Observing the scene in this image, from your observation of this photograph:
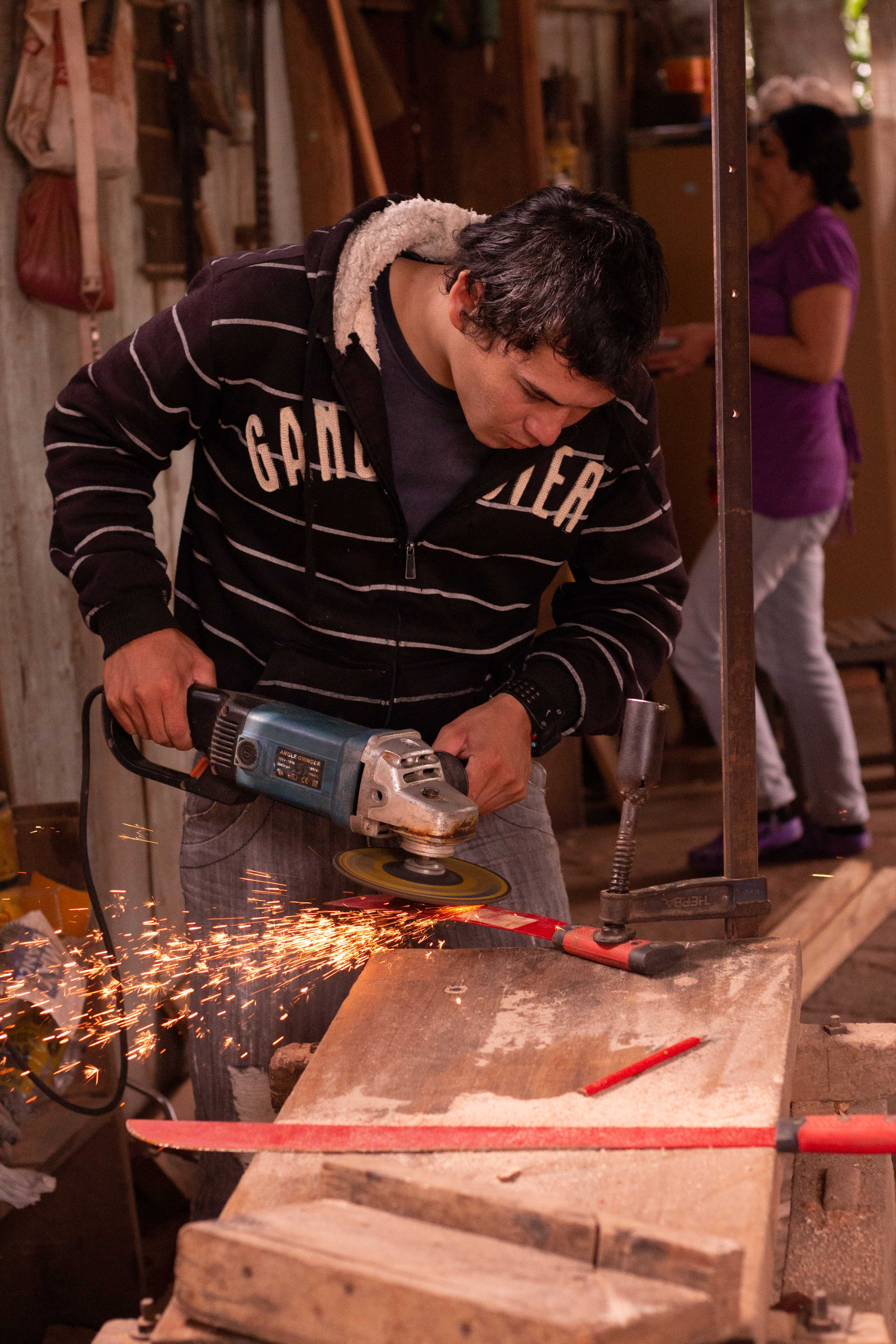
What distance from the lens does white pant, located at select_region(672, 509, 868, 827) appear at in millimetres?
4082

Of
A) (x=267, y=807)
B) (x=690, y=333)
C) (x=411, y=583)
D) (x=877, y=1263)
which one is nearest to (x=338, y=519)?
(x=411, y=583)

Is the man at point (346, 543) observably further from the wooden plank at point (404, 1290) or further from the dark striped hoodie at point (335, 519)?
the wooden plank at point (404, 1290)

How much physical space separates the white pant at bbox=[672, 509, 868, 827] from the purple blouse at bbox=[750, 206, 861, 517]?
80mm

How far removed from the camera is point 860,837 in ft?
14.3

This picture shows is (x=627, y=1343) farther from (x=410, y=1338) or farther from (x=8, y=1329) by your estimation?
(x=8, y=1329)

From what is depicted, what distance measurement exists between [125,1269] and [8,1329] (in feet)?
0.67

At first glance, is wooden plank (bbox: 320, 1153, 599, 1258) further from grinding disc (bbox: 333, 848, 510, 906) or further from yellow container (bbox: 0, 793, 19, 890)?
yellow container (bbox: 0, 793, 19, 890)

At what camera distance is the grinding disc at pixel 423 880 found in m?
1.72


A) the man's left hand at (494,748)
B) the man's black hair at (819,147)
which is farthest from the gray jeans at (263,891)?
the man's black hair at (819,147)

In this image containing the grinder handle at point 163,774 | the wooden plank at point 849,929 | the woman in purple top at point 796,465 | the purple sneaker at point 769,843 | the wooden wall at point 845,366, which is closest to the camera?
the grinder handle at point 163,774

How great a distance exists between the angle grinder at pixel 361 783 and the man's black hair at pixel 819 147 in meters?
2.78

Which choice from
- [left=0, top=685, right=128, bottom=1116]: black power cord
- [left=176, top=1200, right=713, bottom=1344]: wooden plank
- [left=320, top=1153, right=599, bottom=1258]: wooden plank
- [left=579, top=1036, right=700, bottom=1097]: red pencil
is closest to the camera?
[left=176, top=1200, right=713, bottom=1344]: wooden plank

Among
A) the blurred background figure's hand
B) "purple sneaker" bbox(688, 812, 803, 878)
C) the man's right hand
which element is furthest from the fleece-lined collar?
"purple sneaker" bbox(688, 812, 803, 878)

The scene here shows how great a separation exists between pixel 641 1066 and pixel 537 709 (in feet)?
2.33
